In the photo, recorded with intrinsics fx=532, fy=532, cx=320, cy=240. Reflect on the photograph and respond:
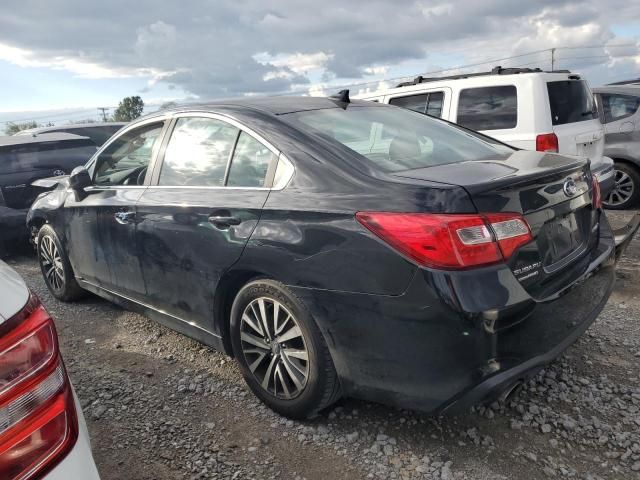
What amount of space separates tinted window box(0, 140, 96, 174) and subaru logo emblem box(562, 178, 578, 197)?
247 inches

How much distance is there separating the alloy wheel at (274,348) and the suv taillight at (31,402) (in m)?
1.27

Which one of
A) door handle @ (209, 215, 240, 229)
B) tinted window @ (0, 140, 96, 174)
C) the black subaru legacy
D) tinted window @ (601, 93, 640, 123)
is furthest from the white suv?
tinted window @ (0, 140, 96, 174)

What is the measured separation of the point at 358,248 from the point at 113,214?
6.73 feet

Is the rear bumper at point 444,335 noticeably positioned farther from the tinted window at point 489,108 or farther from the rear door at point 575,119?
the tinted window at point 489,108

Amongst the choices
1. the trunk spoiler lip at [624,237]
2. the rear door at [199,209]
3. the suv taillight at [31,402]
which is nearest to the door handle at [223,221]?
the rear door at [199,209]

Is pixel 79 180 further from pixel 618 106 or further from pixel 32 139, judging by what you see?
pixel 618 106

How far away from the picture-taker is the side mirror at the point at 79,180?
391cm

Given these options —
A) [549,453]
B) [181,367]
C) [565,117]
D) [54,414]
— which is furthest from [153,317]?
[565,117]

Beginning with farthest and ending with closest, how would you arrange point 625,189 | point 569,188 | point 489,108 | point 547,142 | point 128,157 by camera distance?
point 625,189 → point 489,108 → point 547,142 → point 128,157 → point 569,188

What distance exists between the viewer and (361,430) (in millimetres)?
2643

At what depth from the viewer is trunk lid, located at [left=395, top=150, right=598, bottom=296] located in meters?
2.14

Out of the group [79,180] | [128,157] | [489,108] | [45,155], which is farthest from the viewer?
[45,155]

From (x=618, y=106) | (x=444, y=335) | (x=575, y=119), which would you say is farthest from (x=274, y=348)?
(x=618, y=106)

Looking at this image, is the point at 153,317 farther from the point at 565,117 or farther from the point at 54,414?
the point at 565,117
